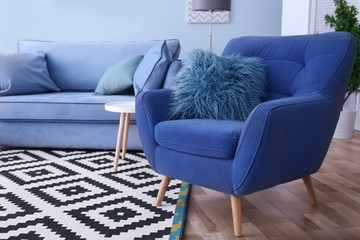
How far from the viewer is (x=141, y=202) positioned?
2.12 meters

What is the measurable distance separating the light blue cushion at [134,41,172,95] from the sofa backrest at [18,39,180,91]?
1.69 feet

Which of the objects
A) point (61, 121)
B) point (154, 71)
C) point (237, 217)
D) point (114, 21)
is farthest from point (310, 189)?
point (114, 21)

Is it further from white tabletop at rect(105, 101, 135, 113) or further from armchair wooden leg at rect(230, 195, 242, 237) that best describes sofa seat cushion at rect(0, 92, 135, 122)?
armchair wooden leg at rect(230, 195, 242, 237)

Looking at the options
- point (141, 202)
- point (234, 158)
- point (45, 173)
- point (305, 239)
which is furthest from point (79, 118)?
point (305, 239)

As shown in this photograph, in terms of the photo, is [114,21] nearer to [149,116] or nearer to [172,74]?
[172,74]

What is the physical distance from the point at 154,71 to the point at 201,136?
52.1 inches

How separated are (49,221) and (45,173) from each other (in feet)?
2.71

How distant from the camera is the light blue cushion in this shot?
2.99m

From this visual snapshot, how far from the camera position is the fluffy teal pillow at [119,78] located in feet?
10.8

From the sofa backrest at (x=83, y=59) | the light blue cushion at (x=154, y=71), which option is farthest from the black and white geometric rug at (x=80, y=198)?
the sofa backrest at (x=83, y=59)

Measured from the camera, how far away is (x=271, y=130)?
1.60 meters

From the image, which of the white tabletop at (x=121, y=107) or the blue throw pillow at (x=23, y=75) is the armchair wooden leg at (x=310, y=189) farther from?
the blue throw pillow at (x=23, y=75)

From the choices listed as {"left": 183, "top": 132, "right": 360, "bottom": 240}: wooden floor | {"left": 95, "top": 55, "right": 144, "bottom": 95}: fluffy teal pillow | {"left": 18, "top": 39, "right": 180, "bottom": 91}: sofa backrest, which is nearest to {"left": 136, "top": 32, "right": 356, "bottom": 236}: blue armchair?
{"left": 183, "top": 132, "right": 360, "bottom": 240}: wooden floor

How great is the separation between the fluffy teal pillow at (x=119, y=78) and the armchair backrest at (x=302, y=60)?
1.12 meters
